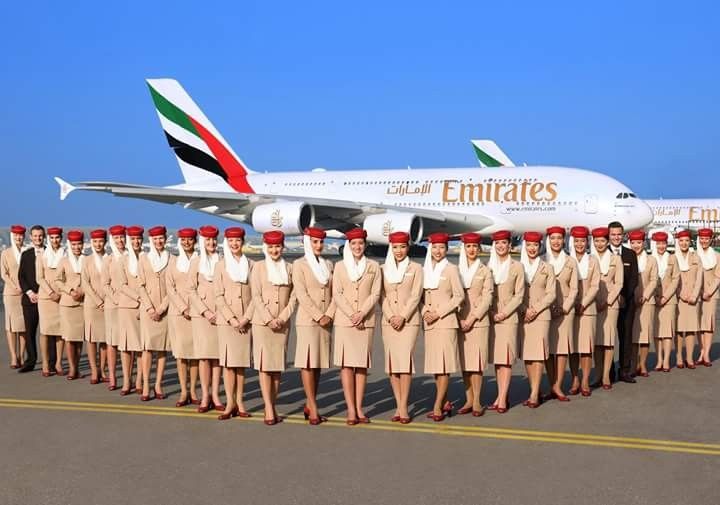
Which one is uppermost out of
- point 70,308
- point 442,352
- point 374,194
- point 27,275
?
point 374,194

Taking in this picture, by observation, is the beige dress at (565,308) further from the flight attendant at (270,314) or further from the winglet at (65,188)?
the winglet at (65,188)

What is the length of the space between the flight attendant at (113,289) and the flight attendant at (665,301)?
237 inches

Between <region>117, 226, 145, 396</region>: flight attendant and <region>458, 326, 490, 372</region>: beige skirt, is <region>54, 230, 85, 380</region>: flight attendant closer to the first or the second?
<region>117, 226, 145, 396</region>: flight attendant

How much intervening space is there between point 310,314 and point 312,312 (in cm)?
3

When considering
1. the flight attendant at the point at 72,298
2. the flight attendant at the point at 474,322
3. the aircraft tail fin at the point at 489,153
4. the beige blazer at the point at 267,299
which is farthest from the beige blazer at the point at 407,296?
the aircraft tail fin at the point at 489,153

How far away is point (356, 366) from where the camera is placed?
6.75m

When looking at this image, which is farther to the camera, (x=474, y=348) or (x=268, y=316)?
(x=474, y=348)

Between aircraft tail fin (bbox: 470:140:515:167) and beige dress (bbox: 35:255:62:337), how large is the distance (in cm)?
4317

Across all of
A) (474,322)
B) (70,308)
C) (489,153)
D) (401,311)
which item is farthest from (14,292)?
(489,153)

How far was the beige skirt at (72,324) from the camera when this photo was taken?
8.80m

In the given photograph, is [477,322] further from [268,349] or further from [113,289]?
[113,289]

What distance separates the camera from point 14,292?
9.73 meters

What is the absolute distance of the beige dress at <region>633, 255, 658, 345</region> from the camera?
29.5ft

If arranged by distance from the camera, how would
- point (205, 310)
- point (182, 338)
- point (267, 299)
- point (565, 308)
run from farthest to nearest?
point (565, 308), point (182, 338), point (205, 310), point (267, 299)
